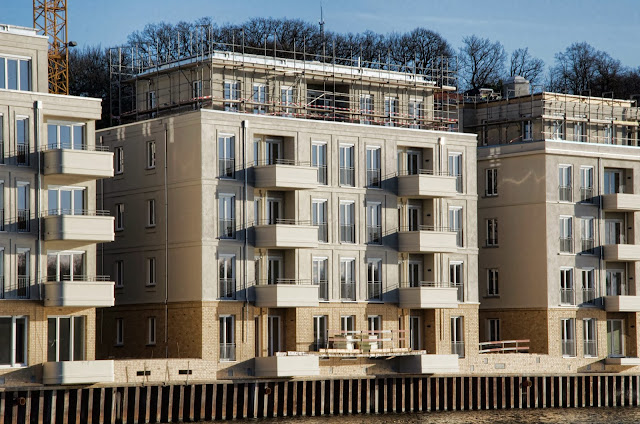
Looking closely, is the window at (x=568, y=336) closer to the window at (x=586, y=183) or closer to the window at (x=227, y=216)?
the window at (x=586, y=183)

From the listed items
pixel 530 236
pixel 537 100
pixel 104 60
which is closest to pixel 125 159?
pixel 530 236

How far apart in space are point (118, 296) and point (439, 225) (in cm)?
1874

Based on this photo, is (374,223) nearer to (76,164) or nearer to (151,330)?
(151,330)

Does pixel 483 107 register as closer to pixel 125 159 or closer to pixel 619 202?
pixel 619 202

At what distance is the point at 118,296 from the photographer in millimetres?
78750

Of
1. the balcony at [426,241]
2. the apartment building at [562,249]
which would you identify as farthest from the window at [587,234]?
the balcony at [426,241]

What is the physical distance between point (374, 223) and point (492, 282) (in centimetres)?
1303

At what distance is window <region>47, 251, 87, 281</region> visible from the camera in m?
67.9

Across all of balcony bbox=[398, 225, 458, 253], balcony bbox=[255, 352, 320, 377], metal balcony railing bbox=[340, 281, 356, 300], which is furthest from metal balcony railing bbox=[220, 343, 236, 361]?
balcony bbox=[398, 225, 458, 253]

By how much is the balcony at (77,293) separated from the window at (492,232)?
1212 inches

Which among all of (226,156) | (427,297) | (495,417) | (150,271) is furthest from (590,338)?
(150,271)

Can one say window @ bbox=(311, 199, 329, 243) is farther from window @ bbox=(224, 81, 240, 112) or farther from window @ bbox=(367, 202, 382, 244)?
window @ bbox=(224, 81, 240, 112)

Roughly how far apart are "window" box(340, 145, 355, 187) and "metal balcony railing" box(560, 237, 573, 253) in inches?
627

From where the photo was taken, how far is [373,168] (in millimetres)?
80938
